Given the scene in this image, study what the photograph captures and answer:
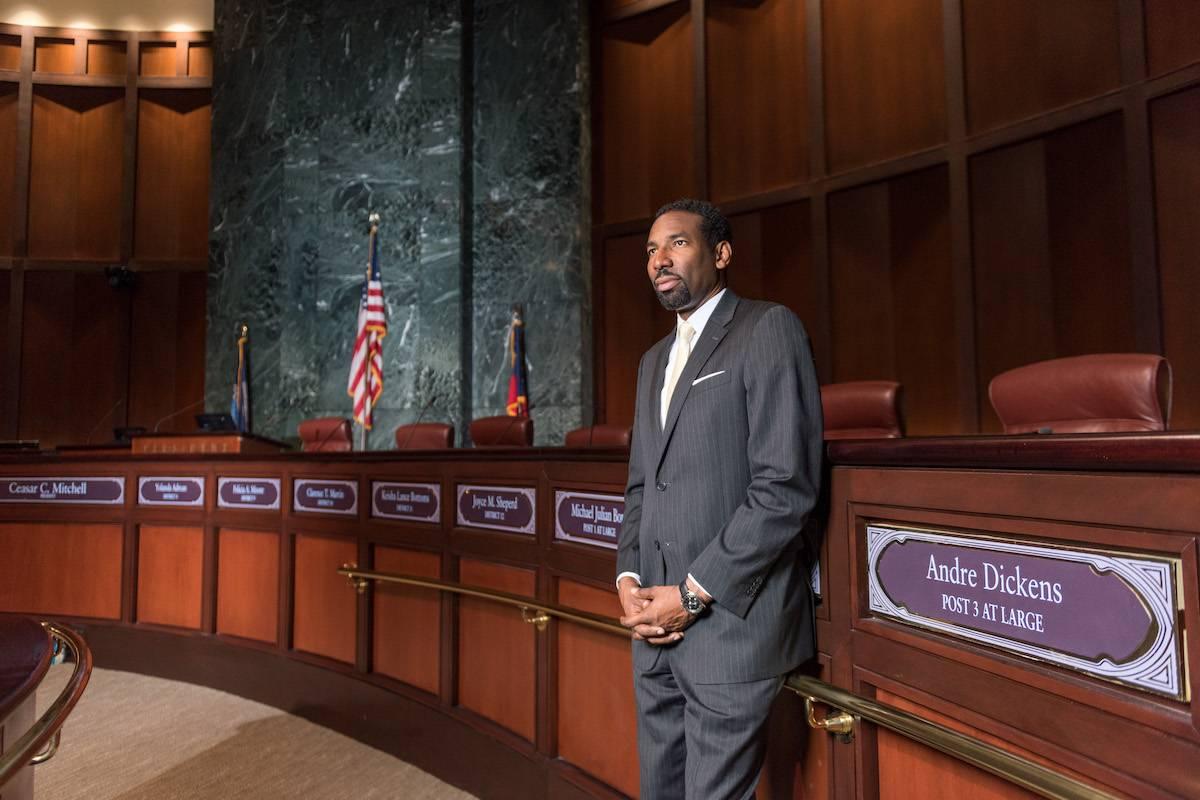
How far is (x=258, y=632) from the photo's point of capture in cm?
406

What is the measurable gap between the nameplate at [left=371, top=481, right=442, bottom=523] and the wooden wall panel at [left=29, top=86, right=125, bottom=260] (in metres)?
8.44

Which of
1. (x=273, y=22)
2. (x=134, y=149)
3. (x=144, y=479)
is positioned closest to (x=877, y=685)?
(x=144, y=479)

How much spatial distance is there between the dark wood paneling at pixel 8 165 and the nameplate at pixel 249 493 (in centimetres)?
772

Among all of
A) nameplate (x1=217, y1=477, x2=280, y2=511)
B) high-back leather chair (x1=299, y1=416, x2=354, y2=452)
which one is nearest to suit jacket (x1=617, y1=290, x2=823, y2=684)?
nameplate (x1=217, y1=477, x2=280, y2=511)

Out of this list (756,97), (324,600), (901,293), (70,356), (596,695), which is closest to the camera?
(596,695)

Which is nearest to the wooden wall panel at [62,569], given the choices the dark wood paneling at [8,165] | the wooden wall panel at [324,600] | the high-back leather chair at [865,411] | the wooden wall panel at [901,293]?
the wooden wall panel at [324,600]

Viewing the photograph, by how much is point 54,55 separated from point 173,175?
210 centimetres

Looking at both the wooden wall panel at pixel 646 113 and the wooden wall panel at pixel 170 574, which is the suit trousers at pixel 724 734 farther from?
the wooden wall panel at pixel 646 113

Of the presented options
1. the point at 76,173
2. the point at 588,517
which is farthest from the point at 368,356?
the point at 76,173

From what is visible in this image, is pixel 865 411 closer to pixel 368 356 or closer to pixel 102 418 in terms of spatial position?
pixel 368 356

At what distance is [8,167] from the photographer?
31.7 feet

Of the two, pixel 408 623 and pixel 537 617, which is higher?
pixel 537 617

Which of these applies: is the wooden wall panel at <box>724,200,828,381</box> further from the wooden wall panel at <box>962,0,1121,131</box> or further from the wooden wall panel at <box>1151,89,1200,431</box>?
the wooden wall panel at <box>1151,89,1200,431</box>

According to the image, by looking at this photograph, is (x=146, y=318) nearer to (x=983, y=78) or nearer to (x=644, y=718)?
(x=983, y=78)
